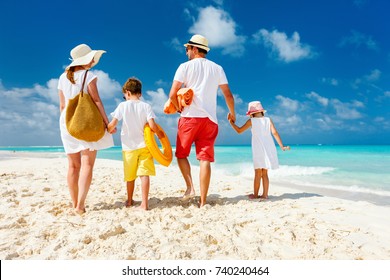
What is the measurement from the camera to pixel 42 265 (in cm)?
233

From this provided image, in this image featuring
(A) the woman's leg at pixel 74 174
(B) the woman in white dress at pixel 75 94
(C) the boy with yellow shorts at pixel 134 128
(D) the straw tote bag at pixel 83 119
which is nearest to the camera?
(D) the straw tote bag at pixel 83 119

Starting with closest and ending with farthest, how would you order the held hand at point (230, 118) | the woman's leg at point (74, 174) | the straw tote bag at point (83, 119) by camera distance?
the straw tote bag at point (83, 119), the woman's leg at point (74, 174), the held hand at point (230, 118)

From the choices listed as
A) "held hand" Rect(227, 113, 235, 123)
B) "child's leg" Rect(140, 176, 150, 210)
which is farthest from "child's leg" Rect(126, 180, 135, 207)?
"held hand" Rect(227, 113, 235, 123)

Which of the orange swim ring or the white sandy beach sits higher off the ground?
the orange swim ring

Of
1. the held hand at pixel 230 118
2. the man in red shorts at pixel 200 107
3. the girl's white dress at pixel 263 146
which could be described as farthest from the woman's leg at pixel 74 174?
the girl's white dress at pixel 263 146

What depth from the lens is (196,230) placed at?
9.54 feet

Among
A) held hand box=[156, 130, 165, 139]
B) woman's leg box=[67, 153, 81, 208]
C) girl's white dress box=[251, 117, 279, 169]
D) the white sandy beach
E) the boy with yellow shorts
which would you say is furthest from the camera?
girl's white dress box=[251, 117, 279, 169]

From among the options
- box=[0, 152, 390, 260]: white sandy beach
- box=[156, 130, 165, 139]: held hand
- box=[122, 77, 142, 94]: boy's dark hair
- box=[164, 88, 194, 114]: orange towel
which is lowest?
box=[0, 152, 390, 260]: white sandy beach

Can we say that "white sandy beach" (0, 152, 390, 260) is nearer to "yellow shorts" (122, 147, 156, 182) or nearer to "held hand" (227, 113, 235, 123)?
"yellow shorts" (122, 147, 156, 182)

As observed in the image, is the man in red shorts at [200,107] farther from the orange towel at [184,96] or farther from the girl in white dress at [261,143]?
the girl in white dress at [261,143]

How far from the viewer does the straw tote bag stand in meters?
3.50

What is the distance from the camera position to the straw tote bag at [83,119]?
138 inches

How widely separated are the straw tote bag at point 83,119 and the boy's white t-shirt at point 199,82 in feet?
3.80

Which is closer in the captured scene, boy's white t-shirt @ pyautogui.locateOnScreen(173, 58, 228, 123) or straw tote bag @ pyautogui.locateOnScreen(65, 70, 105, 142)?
straw tote bag @ pyautogui.locateOnScreen(65, 70, 105, 142)
